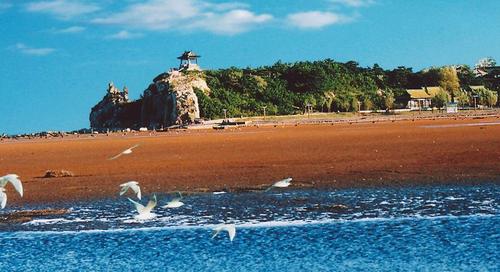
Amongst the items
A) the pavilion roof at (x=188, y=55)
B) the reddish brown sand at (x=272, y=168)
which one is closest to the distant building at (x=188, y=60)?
the pavilion roof at (x=188, y=55)

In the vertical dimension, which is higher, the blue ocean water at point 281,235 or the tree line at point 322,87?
the tree line at point 322,87

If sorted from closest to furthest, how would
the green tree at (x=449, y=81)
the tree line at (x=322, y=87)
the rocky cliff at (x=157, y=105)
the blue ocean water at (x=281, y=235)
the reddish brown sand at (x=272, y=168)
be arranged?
the blue ocean water at (x=281, y=235) < the reddish brown sand at (x=272, y=168) < the rocky cliff at (x=157, y=105) < the tree line at (x=322, y=87) < the green tree at (x=449, y=81)

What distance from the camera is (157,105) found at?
352ft

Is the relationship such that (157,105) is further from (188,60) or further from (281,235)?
(281,235)

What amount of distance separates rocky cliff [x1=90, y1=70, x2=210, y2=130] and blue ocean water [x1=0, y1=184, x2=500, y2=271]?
8222 cm

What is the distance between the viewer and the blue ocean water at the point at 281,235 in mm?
11164

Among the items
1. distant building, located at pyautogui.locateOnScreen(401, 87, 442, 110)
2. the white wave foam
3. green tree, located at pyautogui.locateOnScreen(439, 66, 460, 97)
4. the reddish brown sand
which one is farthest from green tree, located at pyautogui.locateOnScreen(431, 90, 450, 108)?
the white wave foam

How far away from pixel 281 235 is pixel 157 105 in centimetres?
9561

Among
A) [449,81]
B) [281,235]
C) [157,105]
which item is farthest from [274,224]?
[449,81]

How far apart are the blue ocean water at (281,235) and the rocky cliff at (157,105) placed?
270ft

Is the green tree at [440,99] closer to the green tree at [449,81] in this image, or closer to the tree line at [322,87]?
the tree line at [322,87]

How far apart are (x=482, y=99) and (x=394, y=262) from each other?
419 feet

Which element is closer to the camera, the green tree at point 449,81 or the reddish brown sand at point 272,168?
the reddish brown sand at point 272,168

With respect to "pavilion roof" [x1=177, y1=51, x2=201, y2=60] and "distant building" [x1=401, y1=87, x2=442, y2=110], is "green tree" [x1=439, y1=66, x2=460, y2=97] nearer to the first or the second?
"distant building" [x1=401, y1=87, x2=442, y2=110]
